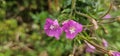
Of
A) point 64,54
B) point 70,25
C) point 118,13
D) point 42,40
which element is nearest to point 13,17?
point 42,40

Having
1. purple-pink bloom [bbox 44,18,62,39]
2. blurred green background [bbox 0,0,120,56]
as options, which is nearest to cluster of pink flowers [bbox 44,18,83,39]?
purple-pink bloom [bbox 44,18,62,39]

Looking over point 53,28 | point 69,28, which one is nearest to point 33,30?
point 53,28

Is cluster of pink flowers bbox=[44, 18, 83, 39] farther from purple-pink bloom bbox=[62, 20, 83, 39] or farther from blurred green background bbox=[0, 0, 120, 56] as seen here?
blurred green background bbox=[0, 0, 120, 56]

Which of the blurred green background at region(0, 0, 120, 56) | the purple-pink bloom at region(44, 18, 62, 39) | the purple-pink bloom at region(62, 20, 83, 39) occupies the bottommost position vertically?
the purple-pink bloom at region(62, 20, 83, 39)

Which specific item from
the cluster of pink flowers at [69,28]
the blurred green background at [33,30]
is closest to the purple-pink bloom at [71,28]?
the cluster of pink flowers at [69,28]

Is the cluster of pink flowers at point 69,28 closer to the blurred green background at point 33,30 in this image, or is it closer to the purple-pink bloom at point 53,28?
the purple-pink bloom at point 53,28

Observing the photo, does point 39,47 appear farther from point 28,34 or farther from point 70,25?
point 70,25
